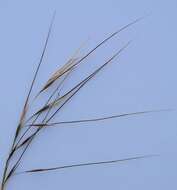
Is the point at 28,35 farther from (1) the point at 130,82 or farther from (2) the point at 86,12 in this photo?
(1) the point at 130,82

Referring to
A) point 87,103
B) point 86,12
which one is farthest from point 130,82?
point 86,12

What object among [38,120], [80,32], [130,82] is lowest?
[38,120]

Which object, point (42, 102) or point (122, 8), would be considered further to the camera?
point (122, 8)

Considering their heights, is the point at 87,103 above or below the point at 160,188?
above

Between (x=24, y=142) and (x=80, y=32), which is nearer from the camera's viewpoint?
(x=24, y=142)

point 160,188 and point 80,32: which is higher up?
point 80,32

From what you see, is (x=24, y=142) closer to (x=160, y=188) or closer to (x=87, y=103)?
(x=87, y=103)

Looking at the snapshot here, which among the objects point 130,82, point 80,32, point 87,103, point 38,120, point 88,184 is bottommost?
point 88,184

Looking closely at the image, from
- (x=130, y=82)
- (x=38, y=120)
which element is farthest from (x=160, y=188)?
(x=38, y=120)
